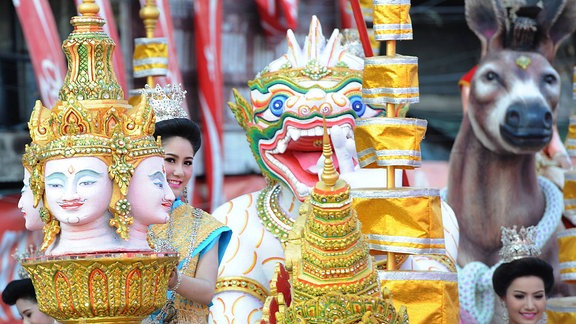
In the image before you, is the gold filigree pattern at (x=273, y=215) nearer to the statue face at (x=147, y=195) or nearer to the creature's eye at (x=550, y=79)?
the statue face at (x=147, y=195)

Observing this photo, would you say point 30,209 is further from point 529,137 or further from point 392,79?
point 529,137

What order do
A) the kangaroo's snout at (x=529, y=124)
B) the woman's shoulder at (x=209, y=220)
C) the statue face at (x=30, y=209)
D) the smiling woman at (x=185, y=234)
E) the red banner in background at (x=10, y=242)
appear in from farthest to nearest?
the kangaroo's snout at (x=529, y=124) < the red banner in background at (x=10, y=242) < the woman's shoulder at (x=209, y=220) < the smiling woman at (x=185, y=234) < the statue face at (x=30, y=209)

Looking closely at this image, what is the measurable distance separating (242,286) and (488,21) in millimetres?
3015

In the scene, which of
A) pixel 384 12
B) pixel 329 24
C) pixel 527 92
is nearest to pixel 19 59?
pixel 329 24

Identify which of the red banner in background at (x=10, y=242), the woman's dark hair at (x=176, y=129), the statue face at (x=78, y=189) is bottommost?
the red banner in background at (x=10, y=242)

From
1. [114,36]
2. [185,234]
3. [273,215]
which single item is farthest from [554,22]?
[185,234]

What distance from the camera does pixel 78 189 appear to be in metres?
4.36

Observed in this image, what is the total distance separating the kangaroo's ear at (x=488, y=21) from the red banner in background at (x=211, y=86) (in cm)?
148

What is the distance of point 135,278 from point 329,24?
4.95 m

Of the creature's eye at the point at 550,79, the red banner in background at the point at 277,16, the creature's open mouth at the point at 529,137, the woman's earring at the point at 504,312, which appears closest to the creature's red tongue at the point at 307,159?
the woman's earring at the point at 504,312

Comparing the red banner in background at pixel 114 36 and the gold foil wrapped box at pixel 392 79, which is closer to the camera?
the gold foil wrapped box at pixel 392 79

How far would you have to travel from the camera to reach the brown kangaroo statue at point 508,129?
7.90m

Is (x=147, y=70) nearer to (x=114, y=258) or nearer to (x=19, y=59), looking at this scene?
(x=19, y=59)

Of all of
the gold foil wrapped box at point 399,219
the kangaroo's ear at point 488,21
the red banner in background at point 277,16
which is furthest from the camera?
the red banner in background at point 277,16
